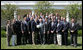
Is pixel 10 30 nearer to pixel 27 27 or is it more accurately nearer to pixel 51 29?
pixel 27 27

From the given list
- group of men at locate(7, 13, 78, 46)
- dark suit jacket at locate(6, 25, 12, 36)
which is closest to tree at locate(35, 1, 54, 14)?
group of men at locate(7, 13, 78, 46)

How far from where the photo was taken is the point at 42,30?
15.5m

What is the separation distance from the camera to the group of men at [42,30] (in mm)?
15336

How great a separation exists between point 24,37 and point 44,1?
11.3 m

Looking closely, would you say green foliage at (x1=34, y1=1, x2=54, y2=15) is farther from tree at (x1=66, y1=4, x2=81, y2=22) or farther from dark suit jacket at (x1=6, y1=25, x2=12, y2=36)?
dark suit jacket at (x1=6, y1=25, x2=12, y2=36)

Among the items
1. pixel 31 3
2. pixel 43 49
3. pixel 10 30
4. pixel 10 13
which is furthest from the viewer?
pixel 31 3

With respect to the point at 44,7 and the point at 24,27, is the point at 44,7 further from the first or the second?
the point at 24,27

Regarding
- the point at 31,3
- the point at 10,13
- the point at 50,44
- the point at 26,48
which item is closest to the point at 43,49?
the point at 26,48

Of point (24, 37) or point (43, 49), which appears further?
point (24, 37)

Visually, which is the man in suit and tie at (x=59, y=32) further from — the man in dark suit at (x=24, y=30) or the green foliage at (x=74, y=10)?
the green foliage at (x=74, y=10)

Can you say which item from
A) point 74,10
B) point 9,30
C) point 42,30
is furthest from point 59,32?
point 74,10

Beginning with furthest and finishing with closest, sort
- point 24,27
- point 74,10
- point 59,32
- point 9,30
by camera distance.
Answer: point 74,10 < point 24,27 < point 59,32 < point 9,30

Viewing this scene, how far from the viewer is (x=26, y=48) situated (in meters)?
14.1

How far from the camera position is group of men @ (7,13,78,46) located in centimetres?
Answer: 1534
